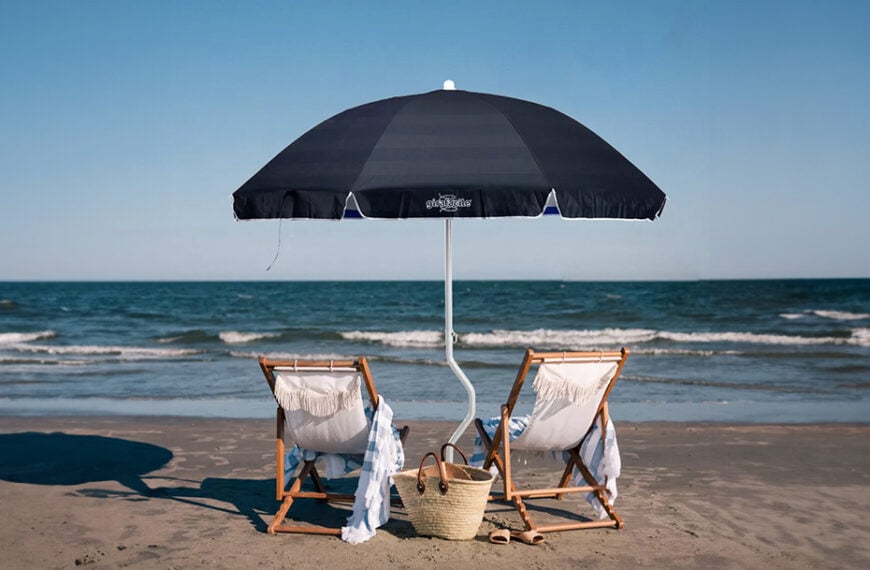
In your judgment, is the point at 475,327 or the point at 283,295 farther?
the point at 283,295

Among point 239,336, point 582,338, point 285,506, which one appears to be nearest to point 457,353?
point 582,338

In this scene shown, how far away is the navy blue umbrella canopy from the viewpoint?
404 cm

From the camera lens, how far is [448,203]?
403cm

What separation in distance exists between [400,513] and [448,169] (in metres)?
2.04

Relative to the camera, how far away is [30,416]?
9.27 m

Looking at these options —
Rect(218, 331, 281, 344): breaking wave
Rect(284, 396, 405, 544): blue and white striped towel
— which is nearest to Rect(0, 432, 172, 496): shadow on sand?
Rect(284, 396, 405, 544): blue and white striped towel

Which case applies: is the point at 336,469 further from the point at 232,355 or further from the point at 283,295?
the point at 283,295

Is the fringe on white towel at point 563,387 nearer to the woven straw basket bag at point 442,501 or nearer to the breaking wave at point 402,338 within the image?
Answer: the woven straw basket bag at point 442,501

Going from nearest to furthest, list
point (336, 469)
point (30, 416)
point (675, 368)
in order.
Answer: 1. point (336, 469)
2. point (30, 416)
3. point (675, 368)

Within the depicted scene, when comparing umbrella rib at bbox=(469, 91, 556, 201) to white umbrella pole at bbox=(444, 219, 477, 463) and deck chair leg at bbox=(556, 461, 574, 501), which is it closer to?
white umbrella pole at bbox=(444, 219, 477, 463)

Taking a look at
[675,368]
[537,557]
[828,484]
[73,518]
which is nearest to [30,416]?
[73,518]

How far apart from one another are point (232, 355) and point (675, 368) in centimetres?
854

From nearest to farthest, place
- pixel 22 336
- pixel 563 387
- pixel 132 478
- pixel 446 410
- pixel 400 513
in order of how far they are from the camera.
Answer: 1. pixel 563 387
2. pixel 400 513
3. pixel 132 478
4. pixel 446 410
5. pixel 22 336

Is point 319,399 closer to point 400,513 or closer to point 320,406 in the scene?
point 320,406
